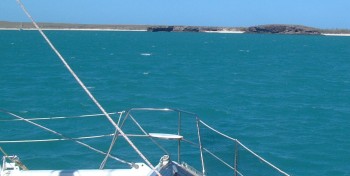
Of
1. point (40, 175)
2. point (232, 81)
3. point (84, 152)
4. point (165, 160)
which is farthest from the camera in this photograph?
point (232, 81)

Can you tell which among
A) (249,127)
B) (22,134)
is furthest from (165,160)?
(249,127)

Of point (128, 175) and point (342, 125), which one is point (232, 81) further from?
point (128, 175)

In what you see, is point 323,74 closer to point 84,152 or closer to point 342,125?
point 342,125

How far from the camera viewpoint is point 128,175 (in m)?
9.27

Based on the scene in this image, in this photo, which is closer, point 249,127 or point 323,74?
point 249,127

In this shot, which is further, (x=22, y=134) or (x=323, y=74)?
A: (x=323, y=74)

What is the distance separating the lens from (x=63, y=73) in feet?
198

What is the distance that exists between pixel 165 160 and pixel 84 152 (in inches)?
559

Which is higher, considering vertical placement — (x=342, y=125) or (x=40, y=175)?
(x=40, y=175)

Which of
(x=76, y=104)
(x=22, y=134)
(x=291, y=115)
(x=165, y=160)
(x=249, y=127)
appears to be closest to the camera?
(x=165, y=160)

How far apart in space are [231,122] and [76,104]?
1113 centimetres

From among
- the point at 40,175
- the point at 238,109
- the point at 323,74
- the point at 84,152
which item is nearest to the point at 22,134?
the point at 84,152

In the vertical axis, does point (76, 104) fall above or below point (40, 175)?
below

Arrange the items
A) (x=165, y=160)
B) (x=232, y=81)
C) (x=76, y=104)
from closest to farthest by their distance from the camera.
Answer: (x=165, y=160) → (x=76, y=104) → (x=232, y=81)
